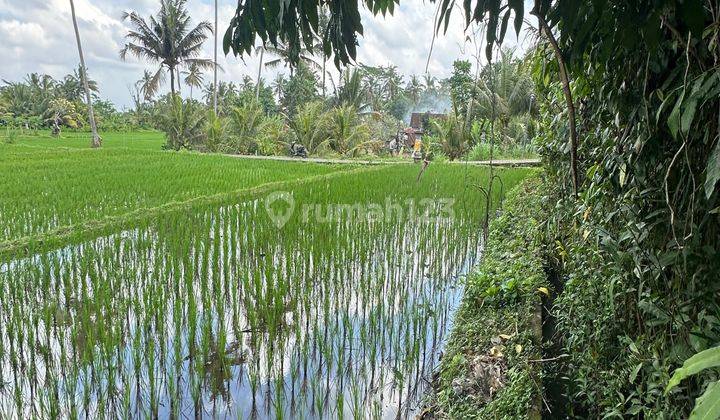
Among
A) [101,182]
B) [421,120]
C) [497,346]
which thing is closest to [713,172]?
[497,346]

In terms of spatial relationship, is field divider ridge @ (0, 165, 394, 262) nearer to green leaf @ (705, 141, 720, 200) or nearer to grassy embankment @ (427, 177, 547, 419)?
grassy embankment @ (427, 177, 547, 419)

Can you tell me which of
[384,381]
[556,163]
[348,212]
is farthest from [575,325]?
[348,212]

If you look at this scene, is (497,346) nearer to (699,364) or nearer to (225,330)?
(225,330)

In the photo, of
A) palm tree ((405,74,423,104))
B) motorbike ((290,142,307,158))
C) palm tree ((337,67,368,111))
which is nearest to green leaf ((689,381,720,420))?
motorbike ((290,142,307,158))

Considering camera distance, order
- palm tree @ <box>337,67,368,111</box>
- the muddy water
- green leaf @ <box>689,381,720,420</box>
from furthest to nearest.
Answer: palm tree @ <box>337,67,368,111</box> < the muddy water < green leaf @ <box>689,381,720,420</box>

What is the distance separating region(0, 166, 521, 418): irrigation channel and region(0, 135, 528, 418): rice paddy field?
11mm

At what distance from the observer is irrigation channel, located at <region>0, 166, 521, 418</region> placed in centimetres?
218

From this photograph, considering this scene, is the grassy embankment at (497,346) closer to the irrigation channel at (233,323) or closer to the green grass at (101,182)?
the irrigation channel at (233,323)

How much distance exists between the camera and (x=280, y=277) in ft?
10.7

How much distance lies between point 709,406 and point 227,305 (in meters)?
2.87

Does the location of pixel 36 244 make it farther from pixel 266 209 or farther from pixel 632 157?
pixel 632 157

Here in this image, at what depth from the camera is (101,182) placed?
756 cm

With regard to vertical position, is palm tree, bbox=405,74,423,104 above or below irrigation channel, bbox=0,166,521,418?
above

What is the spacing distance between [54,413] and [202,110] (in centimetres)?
1669
